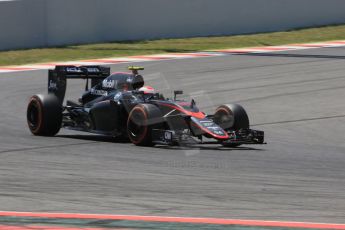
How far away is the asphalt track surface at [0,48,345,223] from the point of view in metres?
8.46

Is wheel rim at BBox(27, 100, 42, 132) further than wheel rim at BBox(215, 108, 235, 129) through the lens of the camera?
Yes

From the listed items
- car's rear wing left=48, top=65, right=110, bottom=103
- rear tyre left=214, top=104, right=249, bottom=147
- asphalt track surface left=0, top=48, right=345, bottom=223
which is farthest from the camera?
car's rear wing left=48, top=65, right=110, bottom=103

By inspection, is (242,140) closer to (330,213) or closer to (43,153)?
(43,153)

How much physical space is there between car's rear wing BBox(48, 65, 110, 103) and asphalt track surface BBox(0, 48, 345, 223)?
728mm

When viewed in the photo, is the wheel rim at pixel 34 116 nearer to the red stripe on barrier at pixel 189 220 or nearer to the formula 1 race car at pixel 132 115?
the formula 1 race car at pixel 132 115

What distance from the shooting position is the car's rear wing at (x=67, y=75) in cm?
1514

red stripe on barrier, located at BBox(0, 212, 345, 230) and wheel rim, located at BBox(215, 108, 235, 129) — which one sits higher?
wheel rim, located at BBox(215, 108, 235, 129)

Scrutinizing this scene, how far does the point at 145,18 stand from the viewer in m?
28.5

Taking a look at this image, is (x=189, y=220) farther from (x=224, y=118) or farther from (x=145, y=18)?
(x=145, y=18)

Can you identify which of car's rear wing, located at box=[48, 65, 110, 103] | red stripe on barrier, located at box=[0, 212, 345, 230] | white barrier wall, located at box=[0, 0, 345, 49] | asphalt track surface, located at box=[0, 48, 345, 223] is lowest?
asphalt track surface, located at box=[0, 48, 345, 223]

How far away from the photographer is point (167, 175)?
10.5 meters

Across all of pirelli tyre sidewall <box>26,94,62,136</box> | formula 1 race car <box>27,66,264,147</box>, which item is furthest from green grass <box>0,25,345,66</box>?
pirelli tyre sidewall <box>26,94,62,136</box>

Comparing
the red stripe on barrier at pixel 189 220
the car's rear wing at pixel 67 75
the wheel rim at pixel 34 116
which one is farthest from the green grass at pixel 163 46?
the red stripe on barrier at pixel 189 220

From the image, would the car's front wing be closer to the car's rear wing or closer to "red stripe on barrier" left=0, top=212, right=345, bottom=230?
the car's rear wing
